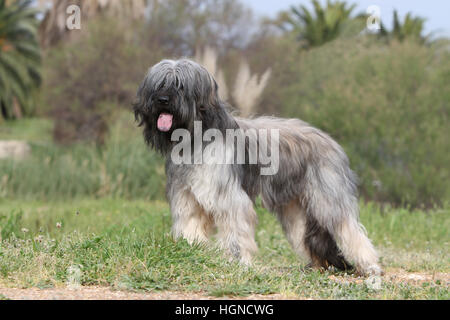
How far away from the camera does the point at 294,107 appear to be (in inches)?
668

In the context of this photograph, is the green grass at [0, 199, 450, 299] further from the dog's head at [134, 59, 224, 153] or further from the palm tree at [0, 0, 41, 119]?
the palm tree at [0, 0, 41, 119]

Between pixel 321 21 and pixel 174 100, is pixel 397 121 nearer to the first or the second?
pixel 174 100

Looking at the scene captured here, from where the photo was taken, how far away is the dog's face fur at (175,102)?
6.12 metres

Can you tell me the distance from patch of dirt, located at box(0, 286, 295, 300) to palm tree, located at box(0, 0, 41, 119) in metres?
26.1

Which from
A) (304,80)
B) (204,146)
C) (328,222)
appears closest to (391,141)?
(304,80)

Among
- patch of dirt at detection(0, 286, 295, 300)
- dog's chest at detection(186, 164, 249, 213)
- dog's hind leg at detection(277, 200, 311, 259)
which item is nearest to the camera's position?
patch of dirt at detection(0, 286, 295, 300)

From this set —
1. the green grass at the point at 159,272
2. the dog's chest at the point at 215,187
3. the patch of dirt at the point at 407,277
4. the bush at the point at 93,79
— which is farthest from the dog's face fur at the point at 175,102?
the bush at the point at 93,79

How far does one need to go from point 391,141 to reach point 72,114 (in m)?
9.39

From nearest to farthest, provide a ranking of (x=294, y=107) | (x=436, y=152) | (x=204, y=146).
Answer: (x=204, y=146) → (x=436, y=152) → (x=294, y=107)

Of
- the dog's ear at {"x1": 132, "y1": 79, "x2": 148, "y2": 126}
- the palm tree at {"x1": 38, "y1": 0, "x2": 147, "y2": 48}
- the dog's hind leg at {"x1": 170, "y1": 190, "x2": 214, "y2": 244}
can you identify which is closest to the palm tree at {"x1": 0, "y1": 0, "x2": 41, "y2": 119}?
the palm tree at {"x1": 38, "y1": 0, "x2": 147, "y2": 48}

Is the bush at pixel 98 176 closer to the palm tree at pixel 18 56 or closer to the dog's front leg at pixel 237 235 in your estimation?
the dog's front leg at pixel 237 235

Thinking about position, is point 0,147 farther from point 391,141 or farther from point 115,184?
point 391,141

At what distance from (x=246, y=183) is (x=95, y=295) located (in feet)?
6.63

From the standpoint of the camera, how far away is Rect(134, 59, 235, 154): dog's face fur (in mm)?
6121
